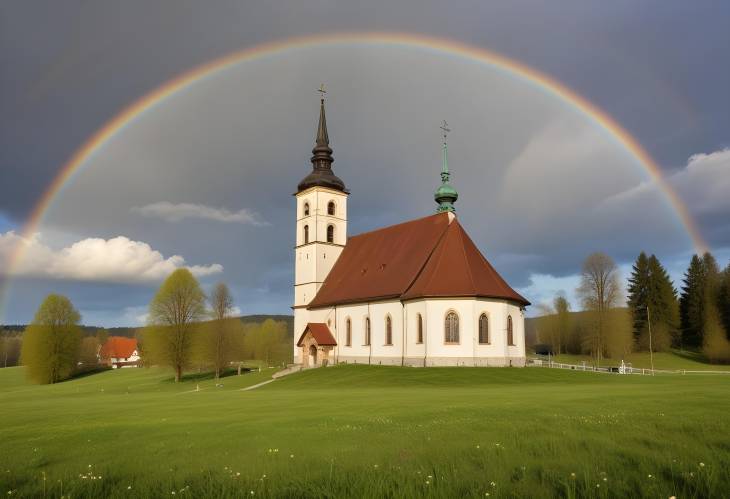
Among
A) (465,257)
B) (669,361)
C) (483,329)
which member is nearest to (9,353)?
(465,257)

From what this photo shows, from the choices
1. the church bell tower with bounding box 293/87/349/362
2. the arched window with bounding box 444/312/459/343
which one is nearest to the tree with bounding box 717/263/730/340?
the arched window with bounding box 444/312/459/343

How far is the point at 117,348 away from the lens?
14188cm

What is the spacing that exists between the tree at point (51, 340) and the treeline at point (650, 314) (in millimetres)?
69639

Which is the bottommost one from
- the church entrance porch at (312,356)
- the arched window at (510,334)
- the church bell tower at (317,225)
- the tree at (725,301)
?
the church entrance porch at (312,356)

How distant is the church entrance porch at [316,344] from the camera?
194 feet

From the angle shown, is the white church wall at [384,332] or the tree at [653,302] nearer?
the white church wall at [384,332]

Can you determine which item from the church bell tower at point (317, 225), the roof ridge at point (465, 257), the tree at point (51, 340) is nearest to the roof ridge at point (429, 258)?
the roof ridge at point (465, 257)

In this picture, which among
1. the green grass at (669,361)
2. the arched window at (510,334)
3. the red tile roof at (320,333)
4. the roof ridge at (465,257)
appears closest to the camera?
the roof ridge at (465,257)

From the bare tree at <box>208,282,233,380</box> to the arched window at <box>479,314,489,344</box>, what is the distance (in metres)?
32.7

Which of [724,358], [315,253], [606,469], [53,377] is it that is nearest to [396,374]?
[315,253]

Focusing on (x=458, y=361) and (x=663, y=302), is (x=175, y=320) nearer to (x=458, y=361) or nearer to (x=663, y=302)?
(x=458, y=361)

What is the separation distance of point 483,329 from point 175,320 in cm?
3671

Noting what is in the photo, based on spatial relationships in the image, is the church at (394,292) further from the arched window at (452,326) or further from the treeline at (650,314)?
the treeline at (650,314)

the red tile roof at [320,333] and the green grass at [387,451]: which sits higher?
the red tile roof at [320,333]
